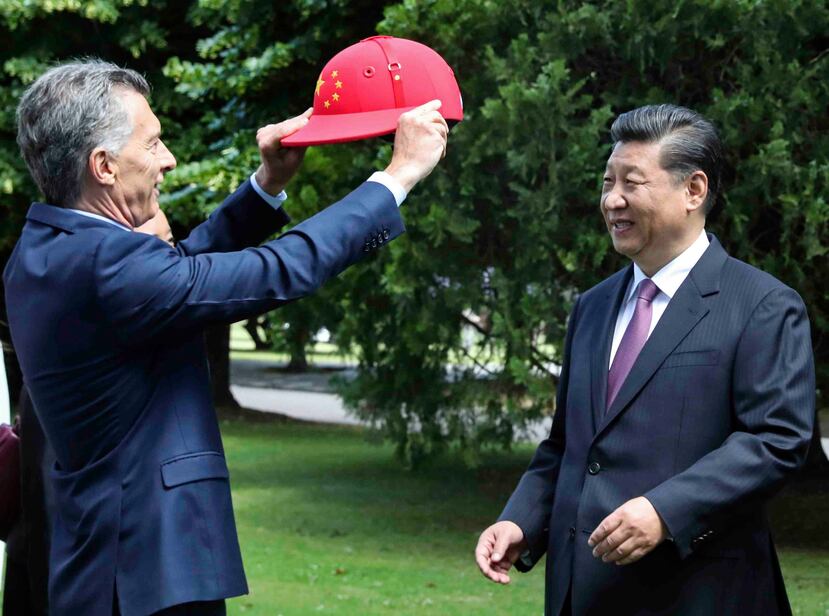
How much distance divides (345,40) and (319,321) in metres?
3.74

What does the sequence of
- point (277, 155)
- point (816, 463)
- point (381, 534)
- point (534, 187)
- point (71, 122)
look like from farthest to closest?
point (816, 463) → point (381, 534) → point (534, 187) → point (277, 155) → point (71, 122)

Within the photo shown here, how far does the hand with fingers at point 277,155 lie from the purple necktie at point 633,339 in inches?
41.7

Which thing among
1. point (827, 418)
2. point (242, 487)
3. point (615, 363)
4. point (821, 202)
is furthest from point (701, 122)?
point (827, 418)

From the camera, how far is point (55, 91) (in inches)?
129

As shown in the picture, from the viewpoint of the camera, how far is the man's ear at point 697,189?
12.9 ft

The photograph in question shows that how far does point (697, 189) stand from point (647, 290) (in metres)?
0.33

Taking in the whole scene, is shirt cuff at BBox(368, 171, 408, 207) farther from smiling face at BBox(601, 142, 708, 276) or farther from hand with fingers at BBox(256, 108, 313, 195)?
smiling face at BBox(601, 142, 708, 276)

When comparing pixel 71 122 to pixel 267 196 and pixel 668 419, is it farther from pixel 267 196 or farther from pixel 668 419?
pixel 668 419

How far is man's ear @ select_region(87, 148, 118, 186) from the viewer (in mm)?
3295

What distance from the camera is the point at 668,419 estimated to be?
3.68 metres

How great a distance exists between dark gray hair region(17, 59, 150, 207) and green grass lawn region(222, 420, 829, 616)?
5624 mm

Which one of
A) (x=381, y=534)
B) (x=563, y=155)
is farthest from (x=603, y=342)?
(x=381, y=534)

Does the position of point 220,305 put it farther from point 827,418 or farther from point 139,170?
point 827,418

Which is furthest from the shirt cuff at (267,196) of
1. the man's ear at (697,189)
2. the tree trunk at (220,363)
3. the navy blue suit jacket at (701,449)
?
the tree trunk at (220,363)
